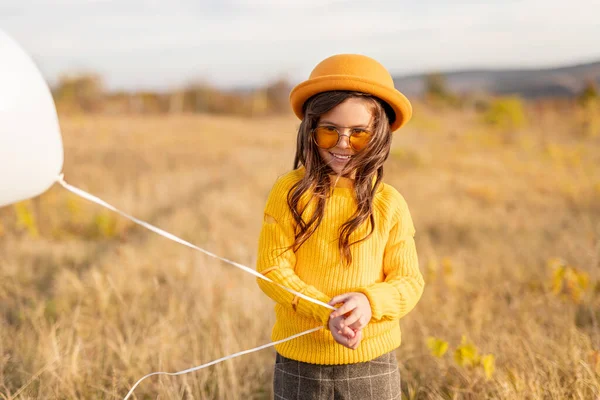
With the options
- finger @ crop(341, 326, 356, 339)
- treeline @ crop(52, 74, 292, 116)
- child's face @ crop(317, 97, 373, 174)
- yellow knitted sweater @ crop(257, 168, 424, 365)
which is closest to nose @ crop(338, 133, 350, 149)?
child's face @ crop(317, 97, 373, 174)

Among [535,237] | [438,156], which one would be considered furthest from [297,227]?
[438,156]

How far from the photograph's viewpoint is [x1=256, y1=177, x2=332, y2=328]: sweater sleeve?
5.23 feet

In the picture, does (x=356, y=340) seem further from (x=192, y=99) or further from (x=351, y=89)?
(x=192, y=99)

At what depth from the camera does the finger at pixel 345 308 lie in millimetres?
1495

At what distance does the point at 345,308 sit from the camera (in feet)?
4.91

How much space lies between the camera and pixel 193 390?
2.36 metres

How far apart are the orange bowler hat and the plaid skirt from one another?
2.48ft

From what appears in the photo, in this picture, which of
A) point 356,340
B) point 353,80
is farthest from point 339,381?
point 353,80

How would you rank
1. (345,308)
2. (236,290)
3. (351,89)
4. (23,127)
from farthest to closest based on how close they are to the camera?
(236,290) < (351,89) < (345,308) < (23,127)

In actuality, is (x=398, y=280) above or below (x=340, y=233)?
below

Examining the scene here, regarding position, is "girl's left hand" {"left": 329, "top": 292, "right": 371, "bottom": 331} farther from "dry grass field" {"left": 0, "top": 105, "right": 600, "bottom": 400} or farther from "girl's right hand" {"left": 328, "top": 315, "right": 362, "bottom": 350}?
Result: "dry grass field" {"left": 0, "top": 105, "right": 600, "bottom": 400}

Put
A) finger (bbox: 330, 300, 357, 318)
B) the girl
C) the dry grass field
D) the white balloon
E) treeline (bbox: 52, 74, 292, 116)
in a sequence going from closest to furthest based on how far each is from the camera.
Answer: the white balloon, finger (bbox: 330, 300, 357, 318), the girl, the dry grass field, treeline (bbox: 52, 74, 292, 116)

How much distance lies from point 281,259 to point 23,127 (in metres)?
0.74

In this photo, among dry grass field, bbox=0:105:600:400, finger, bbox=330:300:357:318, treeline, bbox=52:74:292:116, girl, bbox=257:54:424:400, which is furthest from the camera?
treeline, bbox=52:74:292:116
